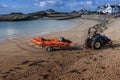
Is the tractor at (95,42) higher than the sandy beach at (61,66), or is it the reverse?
the tractor at (95,42)

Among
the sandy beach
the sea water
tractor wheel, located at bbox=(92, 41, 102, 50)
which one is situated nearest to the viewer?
the sandy beach

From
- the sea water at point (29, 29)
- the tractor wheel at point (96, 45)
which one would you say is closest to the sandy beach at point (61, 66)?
the tractor wheel at point (96, 45)

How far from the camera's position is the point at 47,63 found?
1383 centimetres

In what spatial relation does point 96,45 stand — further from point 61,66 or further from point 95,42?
point 61,66

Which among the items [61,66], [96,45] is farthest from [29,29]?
[61,66]

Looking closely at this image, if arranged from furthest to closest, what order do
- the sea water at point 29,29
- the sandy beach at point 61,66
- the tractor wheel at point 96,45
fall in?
the sea water at point 29,29 < the tractor wheel at point 96,45 < the sandy beach at point 61,66

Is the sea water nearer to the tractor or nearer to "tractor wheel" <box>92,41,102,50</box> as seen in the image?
the tractor

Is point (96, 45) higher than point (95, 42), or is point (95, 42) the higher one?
point (95, 42)

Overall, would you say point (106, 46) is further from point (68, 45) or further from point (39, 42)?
point (39, 42)

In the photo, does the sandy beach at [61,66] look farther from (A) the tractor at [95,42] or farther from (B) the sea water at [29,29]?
(B) the sea water at [29,29]

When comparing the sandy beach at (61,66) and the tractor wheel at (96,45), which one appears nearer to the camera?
the sandy beach at (61,66)

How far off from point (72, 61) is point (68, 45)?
4.30m

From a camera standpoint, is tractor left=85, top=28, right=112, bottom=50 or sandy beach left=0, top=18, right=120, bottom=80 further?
tractor left=85, top=28, right=112, bottom=50

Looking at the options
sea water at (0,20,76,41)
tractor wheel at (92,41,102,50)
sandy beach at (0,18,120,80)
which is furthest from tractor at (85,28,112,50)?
sea water at (0,20,76,41)
